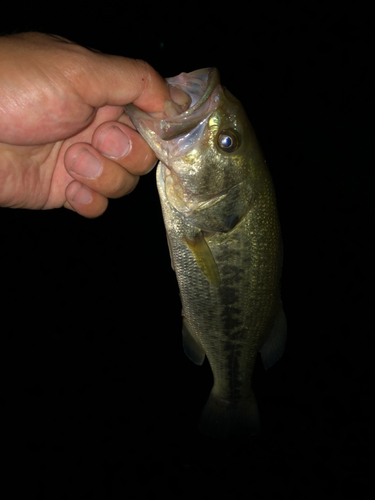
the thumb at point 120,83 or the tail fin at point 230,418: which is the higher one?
the thumb at point 120,83

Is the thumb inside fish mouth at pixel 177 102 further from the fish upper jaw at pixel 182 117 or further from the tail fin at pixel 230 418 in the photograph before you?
the tail fin at pixel 230 418

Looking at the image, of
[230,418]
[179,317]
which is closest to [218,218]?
[230,418]

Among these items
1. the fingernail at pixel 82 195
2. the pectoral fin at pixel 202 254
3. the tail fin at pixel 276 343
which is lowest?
the tail fin at pixel 276 343

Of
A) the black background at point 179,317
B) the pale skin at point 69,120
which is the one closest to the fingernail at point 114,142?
the pale skin at point 69,120

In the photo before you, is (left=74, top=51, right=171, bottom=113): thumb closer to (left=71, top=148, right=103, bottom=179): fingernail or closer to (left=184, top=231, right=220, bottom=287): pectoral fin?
(left=71, top=148, right=103, bottom=179): fingernail

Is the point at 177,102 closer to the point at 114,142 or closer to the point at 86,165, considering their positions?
the point at 114,142

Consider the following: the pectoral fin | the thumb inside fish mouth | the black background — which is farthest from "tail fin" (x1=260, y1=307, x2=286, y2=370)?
the black background
